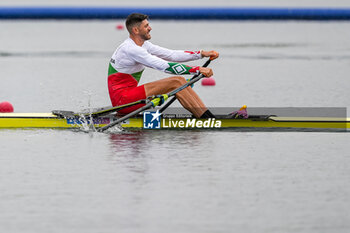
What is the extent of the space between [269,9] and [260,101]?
31210 millimetres

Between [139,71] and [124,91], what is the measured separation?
327 millimetres

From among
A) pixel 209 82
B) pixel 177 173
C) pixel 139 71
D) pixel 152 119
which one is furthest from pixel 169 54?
pixel 209 82

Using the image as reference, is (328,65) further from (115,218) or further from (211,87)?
(115,218)

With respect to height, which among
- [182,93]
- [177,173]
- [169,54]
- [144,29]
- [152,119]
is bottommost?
[177,173]

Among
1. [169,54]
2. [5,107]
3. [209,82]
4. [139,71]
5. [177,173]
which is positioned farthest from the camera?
[209,82]

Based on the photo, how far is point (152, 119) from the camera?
10031mm

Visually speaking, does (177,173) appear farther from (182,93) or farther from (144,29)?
(144,29)

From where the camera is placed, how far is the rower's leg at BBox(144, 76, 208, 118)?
10.0 metres

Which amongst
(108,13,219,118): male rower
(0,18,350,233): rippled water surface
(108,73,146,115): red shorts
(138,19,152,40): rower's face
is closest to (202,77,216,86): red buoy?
(0,18,350,233): rippled water surface

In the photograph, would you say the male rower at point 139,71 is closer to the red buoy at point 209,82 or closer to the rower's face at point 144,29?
the rower's face at point 144,29

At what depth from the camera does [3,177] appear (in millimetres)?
7539

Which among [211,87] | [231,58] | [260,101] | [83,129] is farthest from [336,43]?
[83,129]

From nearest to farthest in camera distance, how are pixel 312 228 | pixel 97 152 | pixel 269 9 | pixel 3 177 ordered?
pixel 312 228 → pixel 3 177 → pixel 97 152 → pixel 269 9

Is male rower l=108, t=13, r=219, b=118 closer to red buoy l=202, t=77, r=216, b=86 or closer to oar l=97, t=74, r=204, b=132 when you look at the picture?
oar l=97, t=74, r=204, b=132
